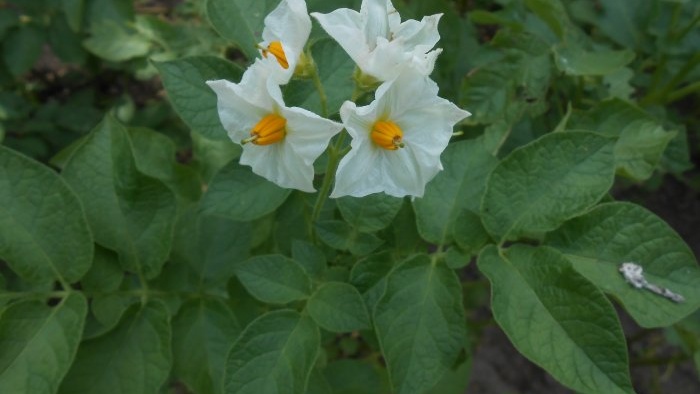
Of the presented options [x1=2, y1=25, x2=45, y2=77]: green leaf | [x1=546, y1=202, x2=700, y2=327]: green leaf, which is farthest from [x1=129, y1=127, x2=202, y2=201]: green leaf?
[x1=2, y1=25, x2=45, y2=77]: green leaf

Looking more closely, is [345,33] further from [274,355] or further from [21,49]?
[21,49]

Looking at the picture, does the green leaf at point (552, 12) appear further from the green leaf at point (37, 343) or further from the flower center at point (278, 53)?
the green leaf at point (37, 343)

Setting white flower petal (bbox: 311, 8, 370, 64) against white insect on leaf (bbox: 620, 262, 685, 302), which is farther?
white insect on leaf (bbox: 620, 262, 685, 302)

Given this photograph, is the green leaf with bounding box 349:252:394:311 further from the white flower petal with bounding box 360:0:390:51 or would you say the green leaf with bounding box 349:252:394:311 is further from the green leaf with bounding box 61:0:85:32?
the green leaf with bounding box 61:0:85:32

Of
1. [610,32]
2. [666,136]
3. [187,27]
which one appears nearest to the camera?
[666,136]

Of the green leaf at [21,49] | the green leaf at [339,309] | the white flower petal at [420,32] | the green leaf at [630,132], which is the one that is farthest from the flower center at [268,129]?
the green leaf at [21,49]

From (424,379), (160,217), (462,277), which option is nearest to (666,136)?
(424,379)

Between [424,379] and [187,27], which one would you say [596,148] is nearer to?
[424,379]
